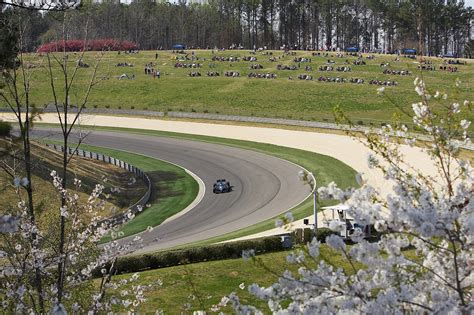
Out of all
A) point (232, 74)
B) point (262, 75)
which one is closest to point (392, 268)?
point (262, 75)

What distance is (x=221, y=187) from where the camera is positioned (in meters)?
44.8

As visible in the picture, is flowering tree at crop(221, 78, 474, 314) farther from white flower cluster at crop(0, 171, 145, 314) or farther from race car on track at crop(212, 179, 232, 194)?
race car on track at crop(212, 179, 232, 194)

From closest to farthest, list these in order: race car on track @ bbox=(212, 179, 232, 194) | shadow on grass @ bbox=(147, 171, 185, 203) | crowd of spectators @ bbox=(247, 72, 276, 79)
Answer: race car on track @ bbox=(212, 179, 232, 194) < shadow on grass @ bbox=(147, 171, 185, 203) < crowd of spectators @ bbox=(247, 72, 276, 79)

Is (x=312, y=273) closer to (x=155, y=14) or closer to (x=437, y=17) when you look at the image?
(x=437, y=17)

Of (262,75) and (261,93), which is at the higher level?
→ (262,75)

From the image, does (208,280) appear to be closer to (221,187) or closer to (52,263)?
(52,263)

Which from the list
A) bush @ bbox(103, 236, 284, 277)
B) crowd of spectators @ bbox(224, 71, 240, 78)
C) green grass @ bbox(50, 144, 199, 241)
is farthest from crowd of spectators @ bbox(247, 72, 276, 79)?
bush @ bbox(103, 236, 284, 277)

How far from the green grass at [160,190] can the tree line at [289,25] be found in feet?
316

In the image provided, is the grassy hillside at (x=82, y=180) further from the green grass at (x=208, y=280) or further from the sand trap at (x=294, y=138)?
the green grass at (x=208, y=280)

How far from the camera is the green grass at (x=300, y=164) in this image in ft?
116

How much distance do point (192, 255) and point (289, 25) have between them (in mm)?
138336

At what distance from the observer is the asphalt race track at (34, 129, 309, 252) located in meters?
36.5

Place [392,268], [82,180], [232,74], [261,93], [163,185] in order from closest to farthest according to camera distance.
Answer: [392,268]
[82,180]
[163,185]
[261,93]
[232,74]

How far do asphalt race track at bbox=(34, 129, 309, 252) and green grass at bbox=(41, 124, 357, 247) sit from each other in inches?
44.0
